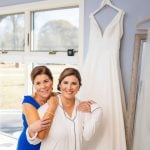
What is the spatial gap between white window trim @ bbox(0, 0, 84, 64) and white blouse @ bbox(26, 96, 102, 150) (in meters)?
0.71

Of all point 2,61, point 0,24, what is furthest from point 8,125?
point 0,24

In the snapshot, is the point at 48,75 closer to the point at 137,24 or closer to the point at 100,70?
the point at 100,70

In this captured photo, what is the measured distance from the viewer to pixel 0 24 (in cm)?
316

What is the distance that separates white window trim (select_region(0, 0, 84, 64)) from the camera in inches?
91.7

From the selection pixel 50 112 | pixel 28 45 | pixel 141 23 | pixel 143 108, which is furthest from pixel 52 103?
pixel 28 45

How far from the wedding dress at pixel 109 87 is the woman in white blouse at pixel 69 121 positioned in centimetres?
29

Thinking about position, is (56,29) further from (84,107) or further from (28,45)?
(84,107)

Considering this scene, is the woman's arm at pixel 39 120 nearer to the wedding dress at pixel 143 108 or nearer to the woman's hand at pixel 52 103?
the woman's hand at pixel 52 103

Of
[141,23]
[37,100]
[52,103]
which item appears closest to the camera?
[52,103]

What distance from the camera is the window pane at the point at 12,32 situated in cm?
296

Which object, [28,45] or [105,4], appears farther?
[28,45]

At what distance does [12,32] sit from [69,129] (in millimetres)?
1746

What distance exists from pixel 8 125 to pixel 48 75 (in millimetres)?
1668

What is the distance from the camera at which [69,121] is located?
5.48 feet
